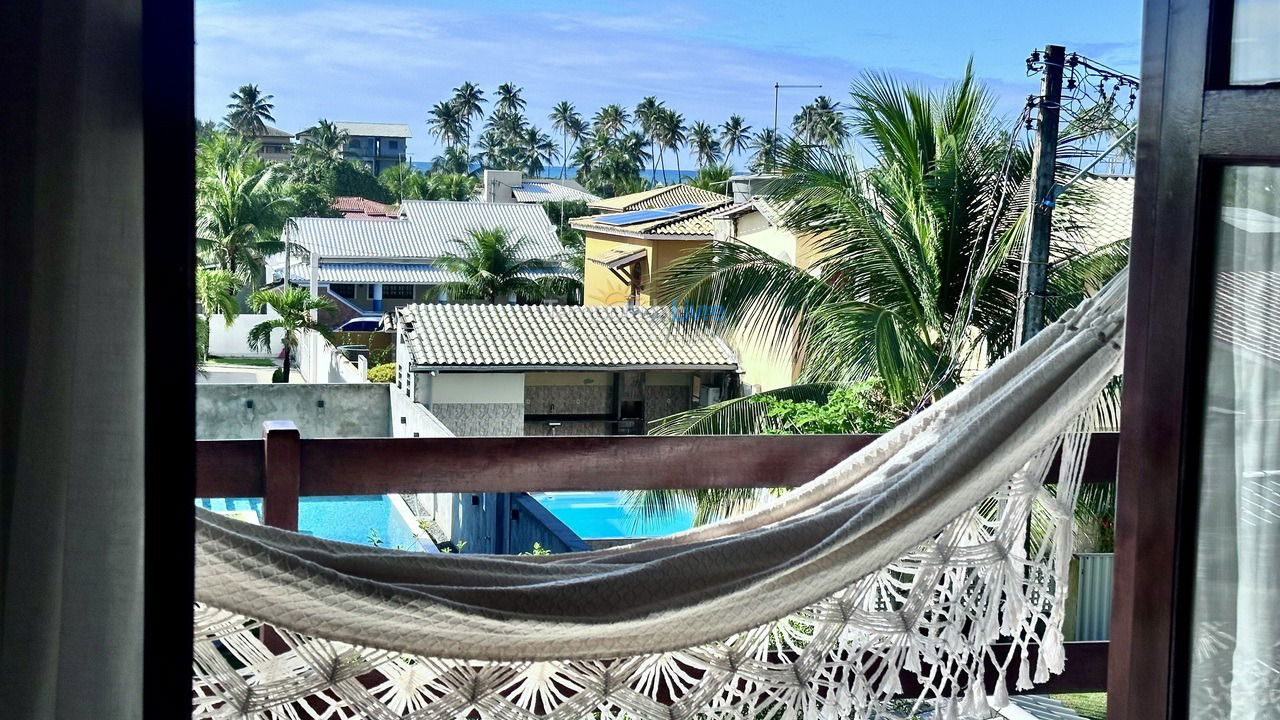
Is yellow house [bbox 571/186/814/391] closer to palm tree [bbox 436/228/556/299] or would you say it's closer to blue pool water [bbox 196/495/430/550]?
palm tree [bbox 436/228/556/299]

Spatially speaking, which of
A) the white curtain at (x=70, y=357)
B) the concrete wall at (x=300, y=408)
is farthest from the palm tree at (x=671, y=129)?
the white curtain at (x=70, y=357)

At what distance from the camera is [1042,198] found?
4.44 m

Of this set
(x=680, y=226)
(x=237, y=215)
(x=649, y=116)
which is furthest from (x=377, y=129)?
(x=680, y=226)

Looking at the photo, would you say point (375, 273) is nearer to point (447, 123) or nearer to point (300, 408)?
point (300, 408)

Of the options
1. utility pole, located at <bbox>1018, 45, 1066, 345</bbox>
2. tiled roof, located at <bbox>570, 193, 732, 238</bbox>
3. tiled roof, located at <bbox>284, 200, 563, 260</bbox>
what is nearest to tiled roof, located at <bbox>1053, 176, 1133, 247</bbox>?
utility pole, located at <bbox>1018, 45, 1066, 345</bbox>

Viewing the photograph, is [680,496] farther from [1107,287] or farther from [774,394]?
[1107,287]

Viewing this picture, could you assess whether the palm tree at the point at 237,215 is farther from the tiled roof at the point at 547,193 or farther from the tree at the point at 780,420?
the tree at the point at 780,420

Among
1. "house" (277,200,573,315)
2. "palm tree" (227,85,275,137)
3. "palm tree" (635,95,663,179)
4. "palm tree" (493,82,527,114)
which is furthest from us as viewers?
"palm tree" (493,82,527,114)

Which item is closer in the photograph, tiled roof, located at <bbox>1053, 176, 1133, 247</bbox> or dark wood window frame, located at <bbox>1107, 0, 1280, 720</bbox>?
dark wood window frame, located at <bbox>1107, 0, 1280, 720</bbox>

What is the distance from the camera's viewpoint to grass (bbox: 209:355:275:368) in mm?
18156

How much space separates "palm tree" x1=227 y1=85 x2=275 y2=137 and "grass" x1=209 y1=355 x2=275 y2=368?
20.8 metres

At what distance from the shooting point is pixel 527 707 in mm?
1201

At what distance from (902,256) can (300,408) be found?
7037mm

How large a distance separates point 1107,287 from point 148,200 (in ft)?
3.48
